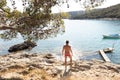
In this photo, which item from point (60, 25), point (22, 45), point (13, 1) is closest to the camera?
point (13, 1)

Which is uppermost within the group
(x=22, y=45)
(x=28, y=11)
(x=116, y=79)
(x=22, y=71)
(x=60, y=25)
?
(x=28, y=11)

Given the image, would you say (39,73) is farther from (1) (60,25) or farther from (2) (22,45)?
(2) (22,45)

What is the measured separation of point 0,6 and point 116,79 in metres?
10.6

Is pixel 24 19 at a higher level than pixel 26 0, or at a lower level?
lower

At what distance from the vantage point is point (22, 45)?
7025 cm

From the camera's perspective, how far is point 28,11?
71.1 feet

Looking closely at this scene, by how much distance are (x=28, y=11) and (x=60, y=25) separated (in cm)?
334

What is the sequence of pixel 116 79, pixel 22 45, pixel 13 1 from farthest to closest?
pixel 22 45 < pixel 116 79 < pixel 13 1

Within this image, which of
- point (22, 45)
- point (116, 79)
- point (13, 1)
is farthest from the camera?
point (22, 45)

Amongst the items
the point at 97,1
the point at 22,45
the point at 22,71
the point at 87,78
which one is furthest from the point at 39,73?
the point at 22,45

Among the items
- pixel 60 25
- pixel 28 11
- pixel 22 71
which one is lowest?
pixel 22 71

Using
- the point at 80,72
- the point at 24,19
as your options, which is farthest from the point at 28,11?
the point at 80,72

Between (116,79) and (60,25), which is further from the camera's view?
(60,25)

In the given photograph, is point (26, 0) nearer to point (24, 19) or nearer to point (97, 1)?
point (24, 19)
